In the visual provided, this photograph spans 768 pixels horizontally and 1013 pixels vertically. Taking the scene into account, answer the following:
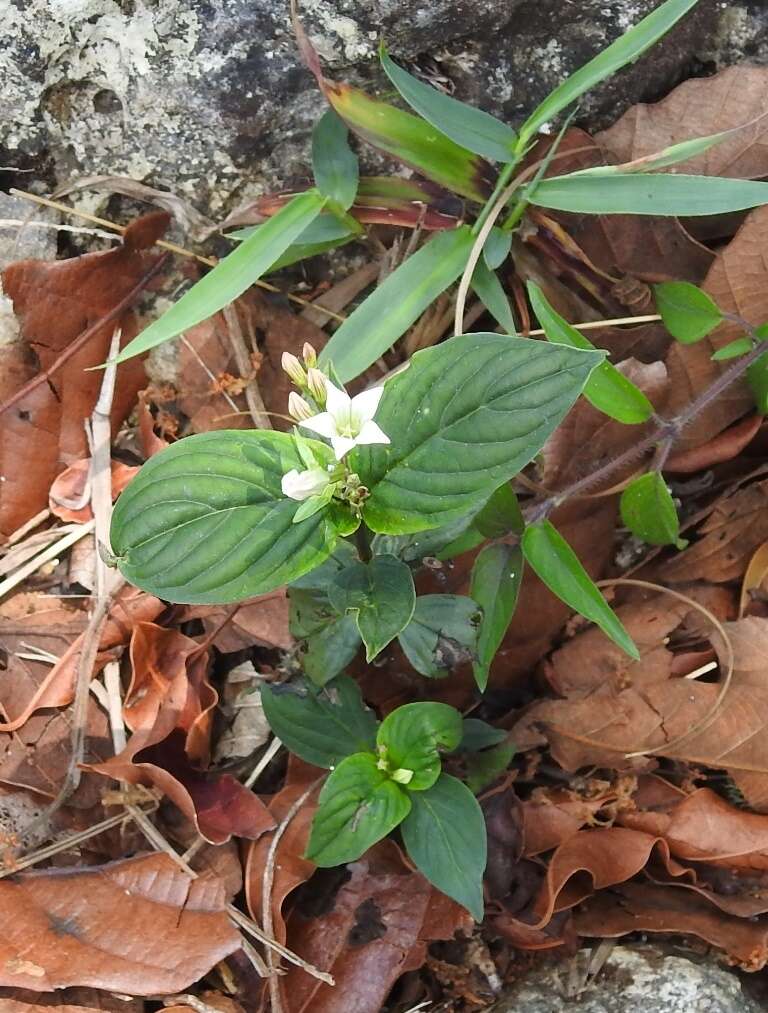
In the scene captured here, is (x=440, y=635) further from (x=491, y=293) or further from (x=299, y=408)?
(x=491, y=293)

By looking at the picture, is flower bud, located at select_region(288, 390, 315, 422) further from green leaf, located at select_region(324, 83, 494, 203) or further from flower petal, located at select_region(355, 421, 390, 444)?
green leaf, located at select_region(324, 83, 494, 203)

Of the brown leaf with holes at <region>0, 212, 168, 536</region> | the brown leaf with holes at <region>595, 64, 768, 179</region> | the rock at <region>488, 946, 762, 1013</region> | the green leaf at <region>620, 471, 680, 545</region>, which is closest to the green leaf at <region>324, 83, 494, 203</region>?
the brown leaf with holes at <region>595, 64, 768, 179</region>

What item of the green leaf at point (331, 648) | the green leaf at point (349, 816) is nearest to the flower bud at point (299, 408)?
the green leaf at point (331, 648)

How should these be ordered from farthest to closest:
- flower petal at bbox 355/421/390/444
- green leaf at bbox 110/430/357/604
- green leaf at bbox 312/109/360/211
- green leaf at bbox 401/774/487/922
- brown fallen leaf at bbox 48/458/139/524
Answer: brown fallen leaf at bbox 48/458/139/524, green leaf at bbox 312/109/360/211, green leaf at bbox 401/774/487/922, green leaf at bbox 110/430/357/604, flower petal at bbox 355/421/390/444

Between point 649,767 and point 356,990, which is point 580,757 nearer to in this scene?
point 649,767

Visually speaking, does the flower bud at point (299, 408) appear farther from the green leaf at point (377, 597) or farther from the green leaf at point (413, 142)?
the green leaf at point (413, 142)

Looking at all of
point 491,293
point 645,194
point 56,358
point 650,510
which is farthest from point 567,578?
point 56,358
